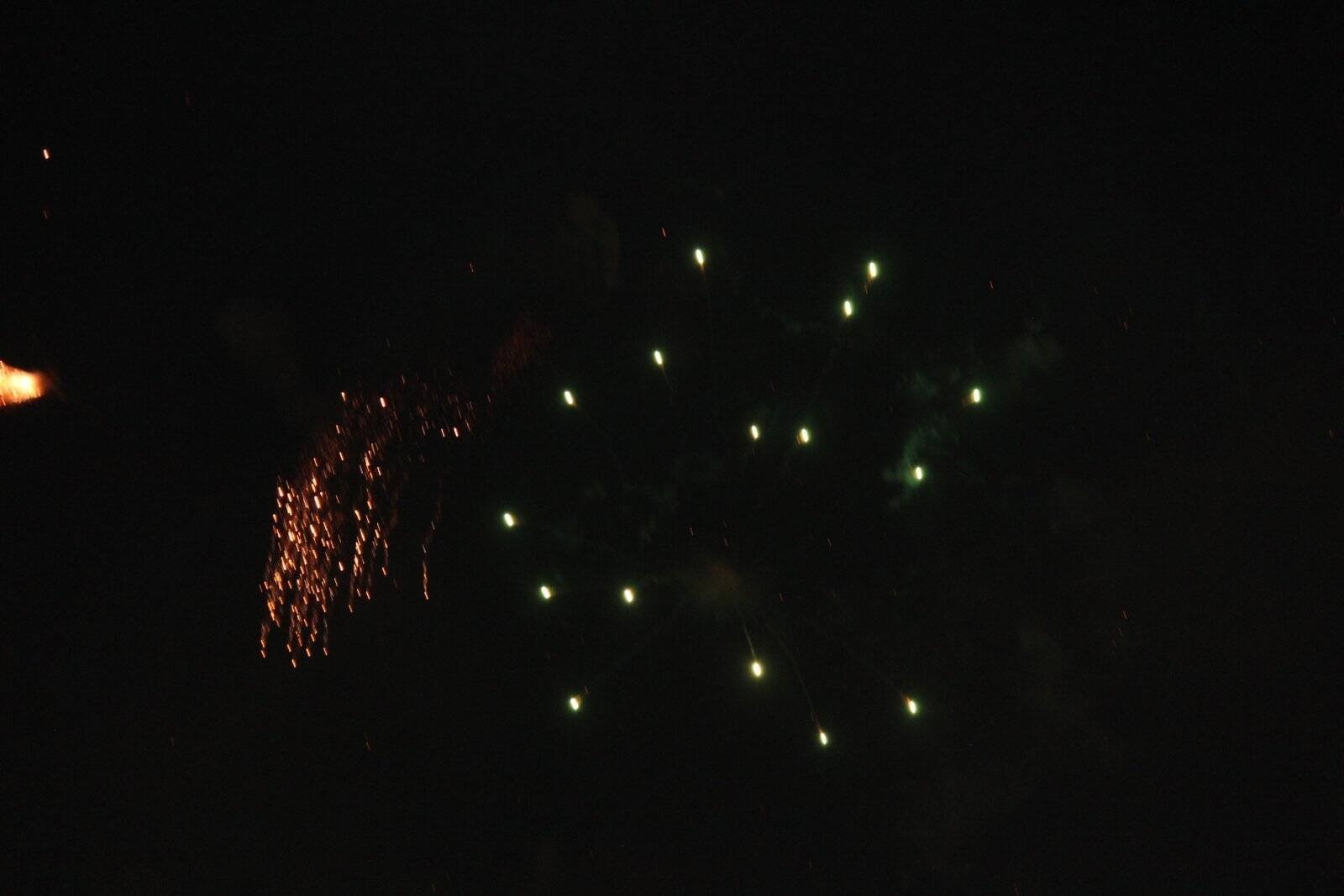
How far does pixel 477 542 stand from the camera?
1.65m

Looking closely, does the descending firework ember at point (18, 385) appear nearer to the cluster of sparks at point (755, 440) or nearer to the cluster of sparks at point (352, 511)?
the cluster of sparks at point (352, 511)

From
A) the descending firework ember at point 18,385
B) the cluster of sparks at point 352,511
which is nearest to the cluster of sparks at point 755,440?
the cluster of sparks at point 352,511

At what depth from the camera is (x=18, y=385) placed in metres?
1.66

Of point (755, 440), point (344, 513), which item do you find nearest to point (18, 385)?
point (344, 513)

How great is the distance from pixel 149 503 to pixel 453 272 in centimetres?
85

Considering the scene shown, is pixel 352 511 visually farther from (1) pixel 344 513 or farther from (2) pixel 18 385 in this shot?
(2) pixel 18 385

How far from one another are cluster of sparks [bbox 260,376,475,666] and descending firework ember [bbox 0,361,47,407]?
56 cm

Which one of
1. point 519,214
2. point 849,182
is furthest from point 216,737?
point 849,182

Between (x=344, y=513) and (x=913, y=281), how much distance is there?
4.27ft

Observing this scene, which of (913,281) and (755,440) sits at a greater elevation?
(913,281)

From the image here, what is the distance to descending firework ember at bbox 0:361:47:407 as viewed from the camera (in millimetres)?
1652

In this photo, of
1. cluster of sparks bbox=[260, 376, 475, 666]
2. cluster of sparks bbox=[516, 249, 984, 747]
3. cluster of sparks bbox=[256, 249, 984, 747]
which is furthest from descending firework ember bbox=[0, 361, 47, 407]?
cluster of sparks bbox=[516, 249, 984, 747]

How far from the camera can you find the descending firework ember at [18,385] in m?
1.65

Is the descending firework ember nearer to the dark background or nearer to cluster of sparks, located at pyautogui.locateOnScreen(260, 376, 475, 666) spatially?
the dark background
